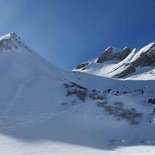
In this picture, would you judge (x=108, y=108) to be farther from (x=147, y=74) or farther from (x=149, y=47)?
(x=149, y=47)

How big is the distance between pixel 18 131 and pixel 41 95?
12.6 m

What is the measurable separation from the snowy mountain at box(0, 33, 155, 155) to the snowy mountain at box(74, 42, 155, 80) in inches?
1169

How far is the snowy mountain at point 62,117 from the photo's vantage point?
33.5 m

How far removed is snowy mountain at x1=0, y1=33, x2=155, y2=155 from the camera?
110 feet

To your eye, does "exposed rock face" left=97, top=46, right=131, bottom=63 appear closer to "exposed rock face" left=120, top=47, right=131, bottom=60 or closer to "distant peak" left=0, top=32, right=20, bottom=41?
"exposed rock face" left=120, top=47, right=131, bottom=60

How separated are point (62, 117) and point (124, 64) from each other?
57258mm

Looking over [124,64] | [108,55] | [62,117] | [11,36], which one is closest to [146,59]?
[124,64]

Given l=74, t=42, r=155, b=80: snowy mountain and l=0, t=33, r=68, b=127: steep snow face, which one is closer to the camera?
l=0, t=33, r=68, b=127: steep snow face

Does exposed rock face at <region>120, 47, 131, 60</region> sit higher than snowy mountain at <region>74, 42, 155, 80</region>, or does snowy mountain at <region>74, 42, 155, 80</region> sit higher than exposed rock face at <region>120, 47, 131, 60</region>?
exposed rock face at <region>120, 47, 131, 60</region>

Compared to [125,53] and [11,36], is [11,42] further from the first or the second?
[125,53]

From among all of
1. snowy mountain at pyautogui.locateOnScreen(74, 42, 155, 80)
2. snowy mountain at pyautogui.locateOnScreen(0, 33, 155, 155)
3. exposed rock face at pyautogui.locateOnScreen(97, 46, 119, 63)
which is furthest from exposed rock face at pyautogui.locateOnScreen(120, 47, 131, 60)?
snowy mountain at pyautogui.locateOnScreen(0, 33, 155, 155)

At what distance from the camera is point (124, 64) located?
97.2m

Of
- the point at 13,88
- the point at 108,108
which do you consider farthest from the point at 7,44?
the point at 108,108

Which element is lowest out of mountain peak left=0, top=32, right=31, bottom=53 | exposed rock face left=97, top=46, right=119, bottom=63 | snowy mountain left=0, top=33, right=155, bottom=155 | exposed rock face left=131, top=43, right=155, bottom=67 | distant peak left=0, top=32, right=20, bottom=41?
snowy mountain left=0, top=33, right=155, bottom=155
